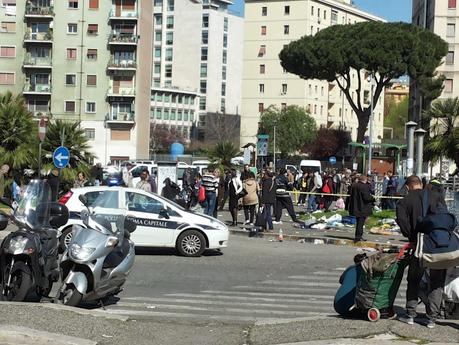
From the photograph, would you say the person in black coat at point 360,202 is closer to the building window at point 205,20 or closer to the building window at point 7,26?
the building window at point 7,26

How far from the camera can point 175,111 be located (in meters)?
130

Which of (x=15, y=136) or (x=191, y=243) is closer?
(x=191, y=243)

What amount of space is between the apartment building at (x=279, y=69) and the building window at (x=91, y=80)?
3749 cm

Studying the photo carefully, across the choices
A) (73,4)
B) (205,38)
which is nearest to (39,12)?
(73,4)

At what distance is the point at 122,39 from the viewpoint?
75.3 meters

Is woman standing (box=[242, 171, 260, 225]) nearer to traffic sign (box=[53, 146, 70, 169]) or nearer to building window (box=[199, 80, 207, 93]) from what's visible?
traffic sign (box=[53, 146, 70, 169])

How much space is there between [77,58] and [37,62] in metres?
3.81

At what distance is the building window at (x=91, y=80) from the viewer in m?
75.8

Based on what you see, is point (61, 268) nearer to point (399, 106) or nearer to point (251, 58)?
point (251, 58)

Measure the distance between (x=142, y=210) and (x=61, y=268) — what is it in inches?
269

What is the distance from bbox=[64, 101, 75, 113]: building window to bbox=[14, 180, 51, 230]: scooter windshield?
67.9 metres

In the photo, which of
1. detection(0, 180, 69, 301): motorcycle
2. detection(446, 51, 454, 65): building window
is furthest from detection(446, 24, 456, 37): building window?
detection(0, 180, 69, 301): motorcycle

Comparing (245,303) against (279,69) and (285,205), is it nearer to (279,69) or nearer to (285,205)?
(285,205)

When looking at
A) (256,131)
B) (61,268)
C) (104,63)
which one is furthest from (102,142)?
(61,268)
